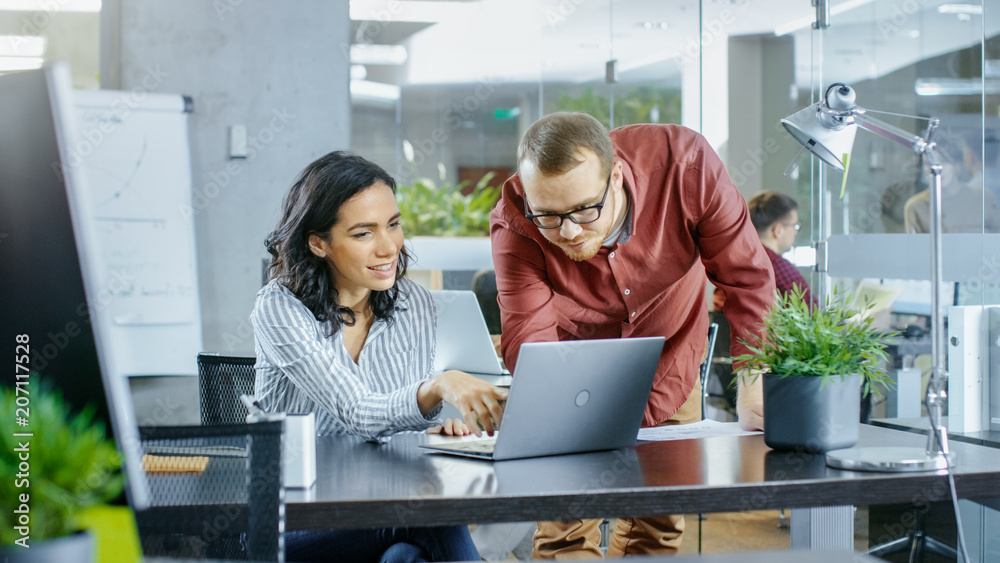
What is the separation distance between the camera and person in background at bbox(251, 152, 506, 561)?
1.55m

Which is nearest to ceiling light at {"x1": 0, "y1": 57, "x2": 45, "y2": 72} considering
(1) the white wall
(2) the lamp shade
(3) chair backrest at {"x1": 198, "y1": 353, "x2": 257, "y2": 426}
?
(1) the white wall

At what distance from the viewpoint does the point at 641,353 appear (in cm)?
142

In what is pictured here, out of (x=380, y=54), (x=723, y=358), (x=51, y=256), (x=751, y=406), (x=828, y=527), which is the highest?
(x=380, y=54)

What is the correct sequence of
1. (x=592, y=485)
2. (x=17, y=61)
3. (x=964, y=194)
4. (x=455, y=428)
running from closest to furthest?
(x=592, y=485)
(x=455, y=428)
(x=964, y=194)
(x=17, y=61)

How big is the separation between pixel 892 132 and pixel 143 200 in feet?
10.1

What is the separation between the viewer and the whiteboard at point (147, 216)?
362cm

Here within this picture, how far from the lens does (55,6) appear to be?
3951 millimetres

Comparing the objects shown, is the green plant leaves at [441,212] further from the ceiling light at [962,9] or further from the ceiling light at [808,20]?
the ceiling light at [962,9]

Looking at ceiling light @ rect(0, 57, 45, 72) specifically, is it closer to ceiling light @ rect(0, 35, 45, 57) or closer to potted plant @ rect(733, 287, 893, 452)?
ceiling light @ rect(0, 35, 45, 57)

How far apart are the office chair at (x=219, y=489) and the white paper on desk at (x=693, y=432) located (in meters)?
0.84

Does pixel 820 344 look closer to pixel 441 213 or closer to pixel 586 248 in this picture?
pixel 586 248

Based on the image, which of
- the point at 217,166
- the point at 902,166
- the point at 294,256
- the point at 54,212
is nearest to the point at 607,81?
the point at 902,166

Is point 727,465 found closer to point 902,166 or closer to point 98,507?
point 98,507

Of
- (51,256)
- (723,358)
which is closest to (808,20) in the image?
(723,358)
